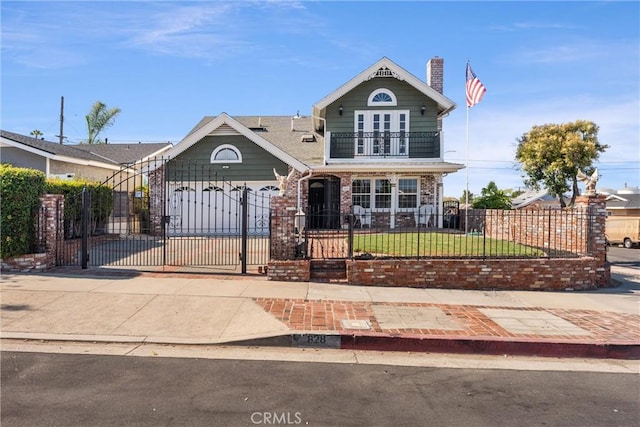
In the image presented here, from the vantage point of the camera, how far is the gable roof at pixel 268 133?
17391 millimetres

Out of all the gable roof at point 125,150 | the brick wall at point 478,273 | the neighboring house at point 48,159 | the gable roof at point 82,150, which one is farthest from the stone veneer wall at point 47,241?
the gable roof at point 125,150

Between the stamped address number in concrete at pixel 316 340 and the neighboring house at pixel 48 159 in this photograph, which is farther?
the neighboring house at pixel 48 159

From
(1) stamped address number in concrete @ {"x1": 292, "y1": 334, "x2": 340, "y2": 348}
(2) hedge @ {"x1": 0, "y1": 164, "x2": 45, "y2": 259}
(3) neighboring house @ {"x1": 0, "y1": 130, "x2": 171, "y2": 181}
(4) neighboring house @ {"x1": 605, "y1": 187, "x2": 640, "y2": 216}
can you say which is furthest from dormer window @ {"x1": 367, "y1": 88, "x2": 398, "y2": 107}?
(4) neighboring house @ {"x1": 605, "y1": 187, "x2": 640, "y2": 216}

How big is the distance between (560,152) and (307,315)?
1076 inches

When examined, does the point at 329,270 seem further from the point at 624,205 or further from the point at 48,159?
the point at 624,205

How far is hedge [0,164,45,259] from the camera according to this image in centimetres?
920

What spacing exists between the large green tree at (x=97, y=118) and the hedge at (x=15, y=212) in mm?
27452

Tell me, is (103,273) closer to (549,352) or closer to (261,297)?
(261,297)

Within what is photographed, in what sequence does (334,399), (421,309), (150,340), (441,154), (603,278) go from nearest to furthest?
(334,399) < (150,340) < (421,309) < (603,278) < (441,154)

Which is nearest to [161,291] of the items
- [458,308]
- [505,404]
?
[458,308]

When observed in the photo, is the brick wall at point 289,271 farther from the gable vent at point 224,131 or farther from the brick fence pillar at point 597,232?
the gable vent at point 224,131

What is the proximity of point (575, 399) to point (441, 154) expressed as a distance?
1509 cm

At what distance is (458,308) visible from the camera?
7.81 meters

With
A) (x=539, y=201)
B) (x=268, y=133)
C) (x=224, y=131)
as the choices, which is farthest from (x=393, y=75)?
(x=539, y=201)
